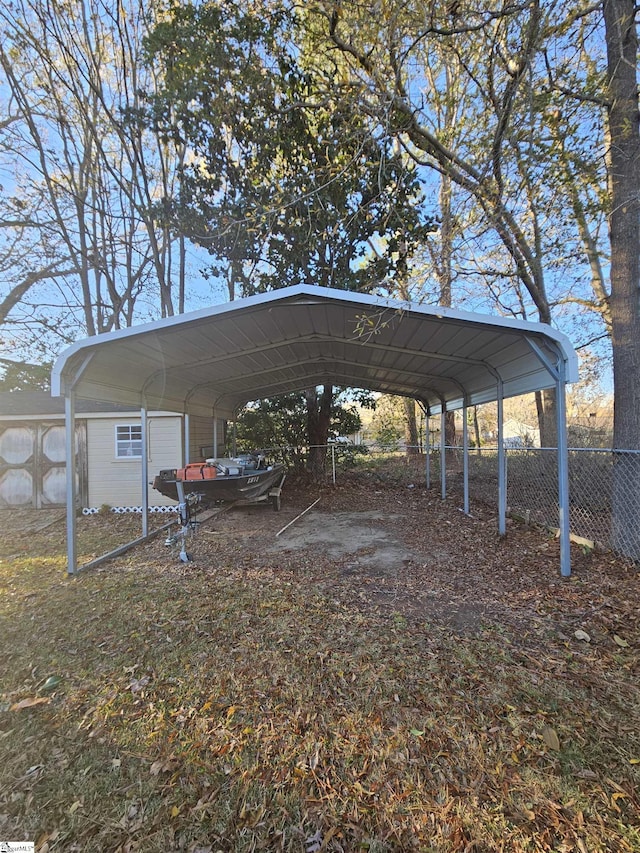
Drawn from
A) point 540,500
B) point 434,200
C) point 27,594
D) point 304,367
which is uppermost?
point 434,200

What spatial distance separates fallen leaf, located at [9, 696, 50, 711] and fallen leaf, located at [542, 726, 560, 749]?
2974 millimetres

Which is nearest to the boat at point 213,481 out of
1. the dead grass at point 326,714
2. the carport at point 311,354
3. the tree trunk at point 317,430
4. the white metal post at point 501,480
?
the carport at point 311,354

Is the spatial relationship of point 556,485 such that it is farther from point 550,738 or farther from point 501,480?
point 550,738

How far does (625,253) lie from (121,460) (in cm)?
1038

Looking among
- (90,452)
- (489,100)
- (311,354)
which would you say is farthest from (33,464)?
(489,100)

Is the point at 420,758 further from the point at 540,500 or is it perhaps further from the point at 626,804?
the point at 540,500

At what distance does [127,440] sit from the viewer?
936 centimetres

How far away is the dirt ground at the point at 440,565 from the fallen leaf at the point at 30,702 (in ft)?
8.07

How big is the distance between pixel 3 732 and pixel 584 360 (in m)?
11.8

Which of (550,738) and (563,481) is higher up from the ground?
(563,481)

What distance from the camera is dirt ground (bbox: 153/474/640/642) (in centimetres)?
345

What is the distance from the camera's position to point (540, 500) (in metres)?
7.24

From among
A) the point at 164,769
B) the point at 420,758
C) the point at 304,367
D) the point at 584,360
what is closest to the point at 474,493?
the point at 584,360

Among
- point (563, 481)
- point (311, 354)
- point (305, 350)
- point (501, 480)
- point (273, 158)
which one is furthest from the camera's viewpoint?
point (273, 158)
